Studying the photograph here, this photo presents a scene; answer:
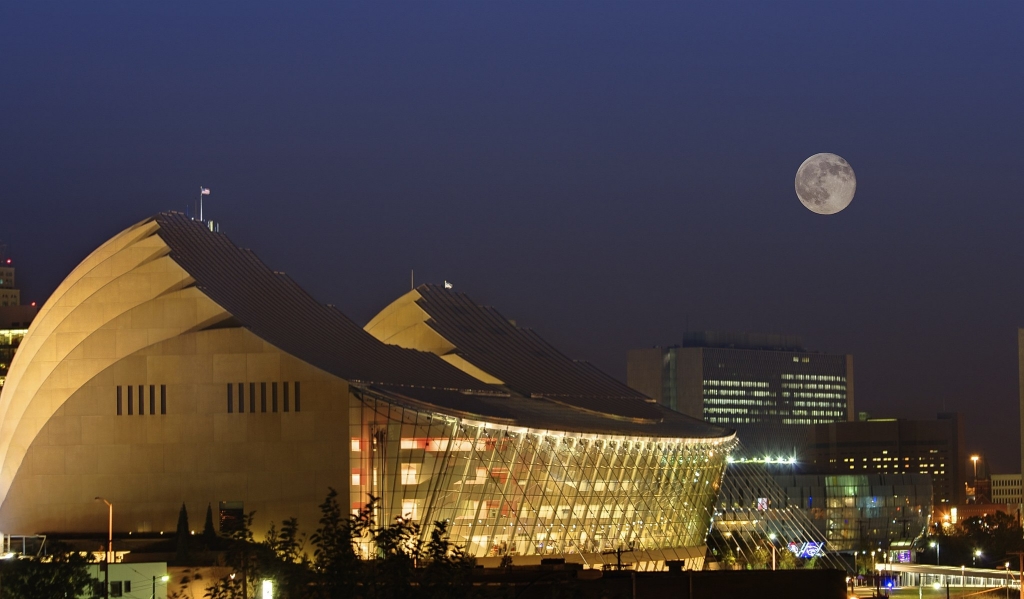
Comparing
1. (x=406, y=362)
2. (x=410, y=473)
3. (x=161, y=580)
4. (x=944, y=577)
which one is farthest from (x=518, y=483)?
(x=944, y=577)

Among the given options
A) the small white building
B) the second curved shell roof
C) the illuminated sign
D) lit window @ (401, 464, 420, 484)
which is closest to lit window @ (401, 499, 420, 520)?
lit window @ (401, 464, 420, 484)

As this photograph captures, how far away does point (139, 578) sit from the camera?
67.6 metres

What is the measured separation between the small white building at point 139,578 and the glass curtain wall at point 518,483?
50.5 feet

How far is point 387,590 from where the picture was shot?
3497cm

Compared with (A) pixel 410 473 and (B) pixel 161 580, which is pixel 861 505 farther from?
(B) pixel 161 580

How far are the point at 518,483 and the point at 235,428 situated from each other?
14707 mm

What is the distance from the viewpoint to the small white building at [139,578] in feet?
216

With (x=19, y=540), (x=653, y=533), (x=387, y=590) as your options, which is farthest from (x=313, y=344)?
(x=387, y=590)

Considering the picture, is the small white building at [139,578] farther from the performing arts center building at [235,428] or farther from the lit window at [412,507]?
the lit window at [412,507]

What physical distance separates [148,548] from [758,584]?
31.4 meters

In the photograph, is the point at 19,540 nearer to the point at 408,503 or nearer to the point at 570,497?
the point at 408,503

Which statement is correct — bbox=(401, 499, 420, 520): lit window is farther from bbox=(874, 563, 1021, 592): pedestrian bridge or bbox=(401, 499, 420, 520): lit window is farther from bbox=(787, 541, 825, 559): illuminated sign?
bbox=(874, 563, 1021, 592): pedestrian bridge

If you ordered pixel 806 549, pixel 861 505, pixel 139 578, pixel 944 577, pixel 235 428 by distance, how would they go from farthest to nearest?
pixel 861 505 < pixel 944 577 < pixel 806 549 < pixel 235 428 < pixel 139 578

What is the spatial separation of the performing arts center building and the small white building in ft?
60.7
